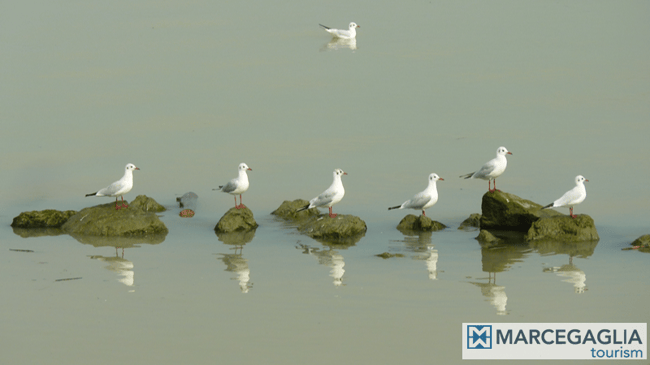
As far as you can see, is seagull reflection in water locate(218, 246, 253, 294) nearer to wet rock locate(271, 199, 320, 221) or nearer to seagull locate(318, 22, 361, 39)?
wet rock locate(271, 199, 320, 221)

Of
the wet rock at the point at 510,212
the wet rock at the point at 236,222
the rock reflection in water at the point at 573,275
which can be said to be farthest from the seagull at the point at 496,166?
the wet rock at the point at 236,222

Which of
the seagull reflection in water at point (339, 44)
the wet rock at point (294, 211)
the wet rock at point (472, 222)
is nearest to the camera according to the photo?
the wet rock at point (472, 222)

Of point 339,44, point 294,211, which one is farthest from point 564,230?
point 339,44

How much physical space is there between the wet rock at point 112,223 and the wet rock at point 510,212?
21.1 ft

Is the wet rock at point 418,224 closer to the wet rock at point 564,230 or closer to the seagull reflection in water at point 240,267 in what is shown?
the wet rock at point 564,230

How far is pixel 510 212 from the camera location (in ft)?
54.5

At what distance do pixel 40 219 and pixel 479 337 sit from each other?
10.4m

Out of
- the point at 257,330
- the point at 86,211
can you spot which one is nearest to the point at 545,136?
the point at 86,211

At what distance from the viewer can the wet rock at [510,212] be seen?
1659 centimetres

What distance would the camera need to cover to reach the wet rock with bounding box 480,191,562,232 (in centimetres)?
1659

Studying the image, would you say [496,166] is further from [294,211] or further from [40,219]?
[40,219]

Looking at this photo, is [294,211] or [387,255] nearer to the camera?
[387,255]

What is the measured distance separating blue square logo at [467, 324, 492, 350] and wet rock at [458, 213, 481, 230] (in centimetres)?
631

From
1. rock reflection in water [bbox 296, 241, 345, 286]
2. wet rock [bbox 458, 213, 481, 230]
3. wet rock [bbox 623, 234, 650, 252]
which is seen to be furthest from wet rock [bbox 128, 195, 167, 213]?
wet rock [bbox 623, 234, 650, 252]
